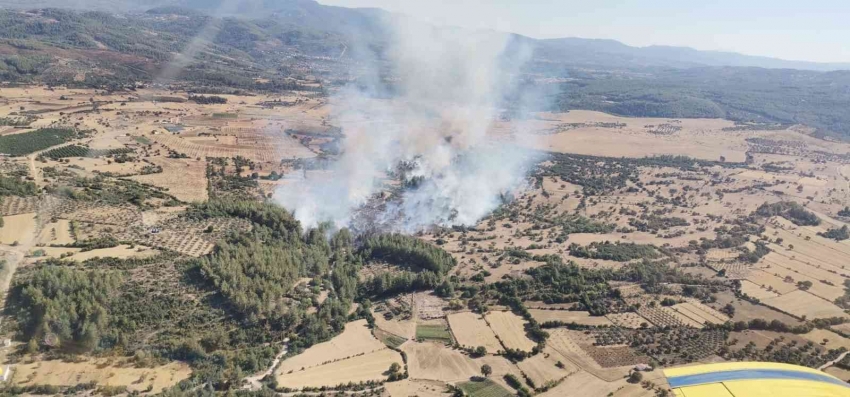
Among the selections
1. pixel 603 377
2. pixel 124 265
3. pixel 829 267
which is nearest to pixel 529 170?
pixel 829 267

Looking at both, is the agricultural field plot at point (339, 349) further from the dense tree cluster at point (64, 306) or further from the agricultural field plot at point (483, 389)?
the dense tree cluster at point (64, 306)

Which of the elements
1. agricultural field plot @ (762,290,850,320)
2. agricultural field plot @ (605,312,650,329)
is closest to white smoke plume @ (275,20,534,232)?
agricultural field plot @ (605,312,650,329)

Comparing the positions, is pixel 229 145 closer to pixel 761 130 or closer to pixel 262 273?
pixel 262 273

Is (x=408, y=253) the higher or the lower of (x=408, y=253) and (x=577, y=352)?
the higher

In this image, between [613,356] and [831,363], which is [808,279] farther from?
[613,356]

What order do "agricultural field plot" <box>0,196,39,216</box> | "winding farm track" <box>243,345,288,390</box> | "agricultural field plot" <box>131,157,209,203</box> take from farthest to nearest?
"agricultural field plot" <box>131,157,209,203</box> < "agricultural field plot" <box>0,196,39,216</box> < "winding farm track" <box>243,345,288,390</box>

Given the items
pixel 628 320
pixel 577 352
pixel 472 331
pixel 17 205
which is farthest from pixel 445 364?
pixel 17 205

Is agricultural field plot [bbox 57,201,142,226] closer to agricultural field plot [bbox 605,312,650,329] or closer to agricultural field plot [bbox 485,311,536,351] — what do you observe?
agricultural field plot [bbox 485,311,536,351]
